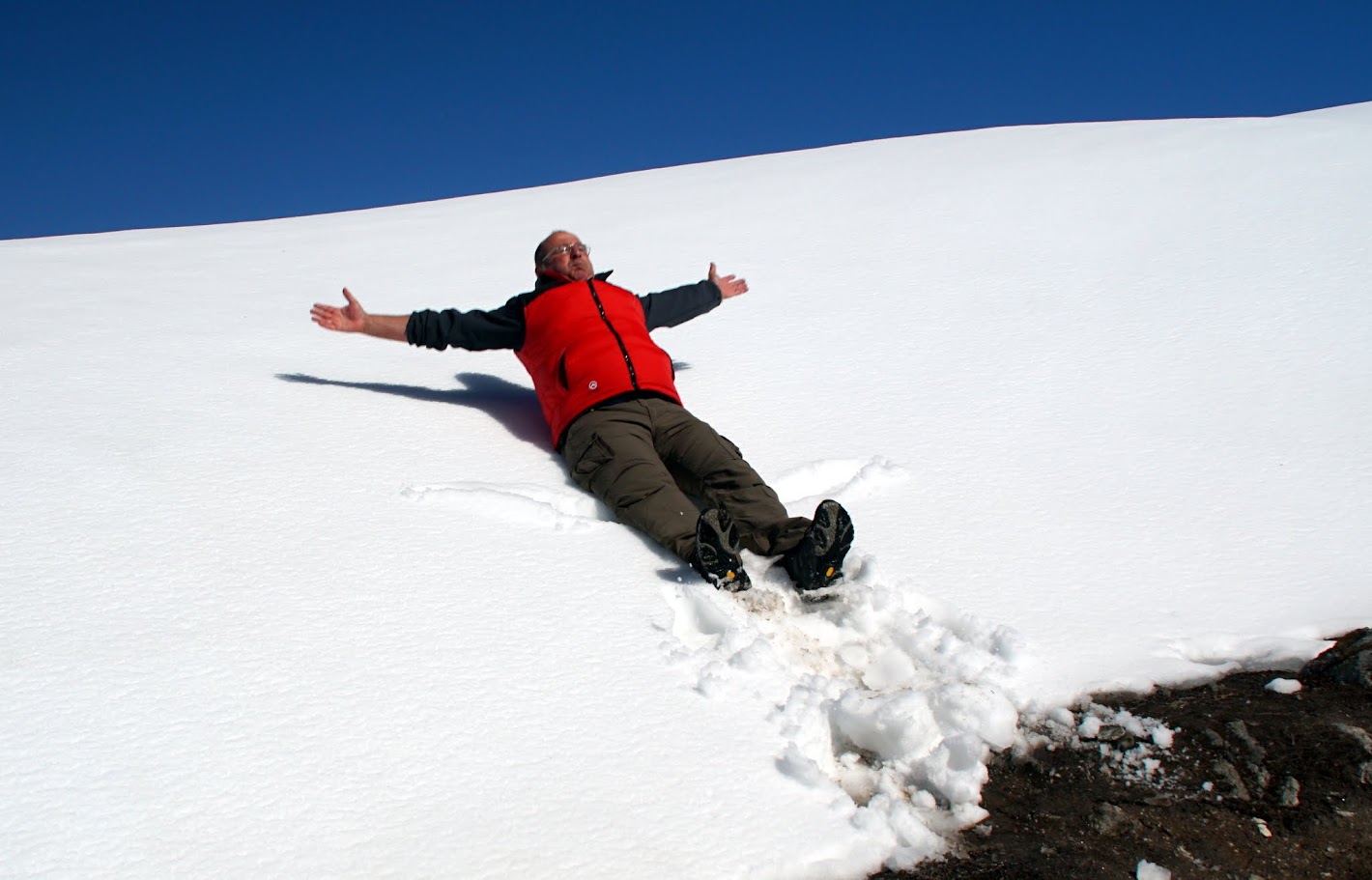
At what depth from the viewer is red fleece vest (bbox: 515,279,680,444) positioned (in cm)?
280

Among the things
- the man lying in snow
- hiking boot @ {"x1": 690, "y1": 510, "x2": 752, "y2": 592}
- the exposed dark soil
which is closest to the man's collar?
the man lying in snow

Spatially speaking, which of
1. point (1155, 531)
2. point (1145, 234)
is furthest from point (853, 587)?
point (1145, 234)

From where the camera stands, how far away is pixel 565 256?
3.12 meters

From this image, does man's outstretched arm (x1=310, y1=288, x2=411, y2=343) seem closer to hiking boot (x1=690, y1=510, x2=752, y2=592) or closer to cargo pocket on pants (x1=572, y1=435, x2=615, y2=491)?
cargo pocket on pants (x1=572, y1=435, x2=615, y2=491)

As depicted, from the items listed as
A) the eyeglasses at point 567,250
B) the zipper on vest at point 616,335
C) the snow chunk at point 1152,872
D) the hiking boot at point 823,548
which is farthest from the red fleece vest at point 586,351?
→ the snow chunk at point 1152,872

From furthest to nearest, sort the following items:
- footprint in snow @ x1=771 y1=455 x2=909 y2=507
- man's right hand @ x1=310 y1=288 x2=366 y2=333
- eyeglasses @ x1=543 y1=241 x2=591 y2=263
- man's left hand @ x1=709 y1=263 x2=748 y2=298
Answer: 1. man's left hand @ x1=709 y1=263 x2=748 y2=298
2. eyeglasses @ x1=543 y1=241 x2=591 y2=263
3. man's right hand @ x1=310 y1=288 x2=366 y2=333
4. footprint in snow @ x1=771 y1=455 x2=909 y2=507

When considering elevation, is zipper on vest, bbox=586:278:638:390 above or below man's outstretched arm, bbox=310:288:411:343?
below

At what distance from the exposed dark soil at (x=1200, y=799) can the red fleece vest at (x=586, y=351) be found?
1.53m

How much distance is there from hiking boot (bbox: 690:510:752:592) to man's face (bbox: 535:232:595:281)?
1263 millimetres

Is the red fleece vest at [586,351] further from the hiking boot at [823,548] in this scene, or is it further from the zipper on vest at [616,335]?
the hiking boot at [823,548]

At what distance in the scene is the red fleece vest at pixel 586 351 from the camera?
2.80m

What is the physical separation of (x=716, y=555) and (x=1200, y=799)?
1.04 meters

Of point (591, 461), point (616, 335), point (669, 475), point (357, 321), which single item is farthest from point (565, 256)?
point (669, 475)

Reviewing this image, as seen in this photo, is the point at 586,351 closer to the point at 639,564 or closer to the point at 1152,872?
the point at 639,564
